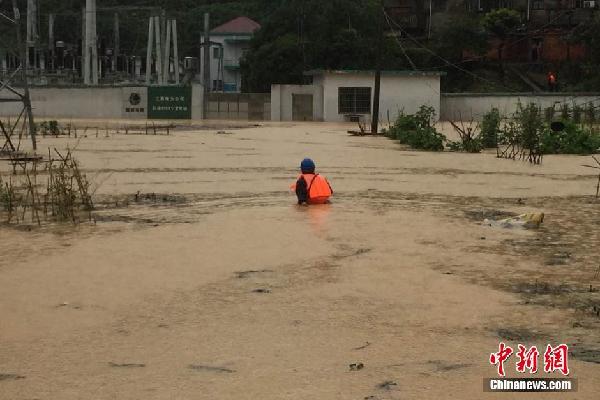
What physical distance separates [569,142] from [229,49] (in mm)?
Result: 77697

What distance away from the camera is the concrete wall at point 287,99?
49.0 m

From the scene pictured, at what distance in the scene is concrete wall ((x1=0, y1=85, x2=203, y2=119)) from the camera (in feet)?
164

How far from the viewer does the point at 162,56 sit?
66688 millimetres

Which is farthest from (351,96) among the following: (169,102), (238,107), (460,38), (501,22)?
(501,22)

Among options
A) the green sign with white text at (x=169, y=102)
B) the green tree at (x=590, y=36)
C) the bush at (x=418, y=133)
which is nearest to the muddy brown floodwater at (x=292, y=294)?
the bush at (x=418, y=133)

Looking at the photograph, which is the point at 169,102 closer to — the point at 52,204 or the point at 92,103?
the point at 92,103

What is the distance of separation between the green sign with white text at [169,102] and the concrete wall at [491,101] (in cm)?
1340

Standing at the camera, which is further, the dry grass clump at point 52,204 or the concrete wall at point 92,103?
the concrete wall at point 92,103

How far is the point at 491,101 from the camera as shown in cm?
4991

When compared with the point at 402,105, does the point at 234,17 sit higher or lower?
higher

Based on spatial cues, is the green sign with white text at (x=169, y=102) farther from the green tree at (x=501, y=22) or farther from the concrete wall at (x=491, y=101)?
the green tree at (x=501, y=22)

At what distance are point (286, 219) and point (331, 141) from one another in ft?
59.6

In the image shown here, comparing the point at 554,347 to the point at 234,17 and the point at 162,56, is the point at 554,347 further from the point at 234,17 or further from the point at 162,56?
the point at 234,17

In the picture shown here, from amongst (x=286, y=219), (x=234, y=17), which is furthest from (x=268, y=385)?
(x=234, y=17)
